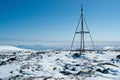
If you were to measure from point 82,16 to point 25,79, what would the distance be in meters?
17.1

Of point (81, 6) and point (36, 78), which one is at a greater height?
A: point (81, 6)

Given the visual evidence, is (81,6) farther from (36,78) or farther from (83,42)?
(36,78)

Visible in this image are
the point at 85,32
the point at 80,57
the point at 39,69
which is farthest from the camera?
the point at 85,32

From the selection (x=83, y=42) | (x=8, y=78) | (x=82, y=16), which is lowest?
(x=8, y=78)

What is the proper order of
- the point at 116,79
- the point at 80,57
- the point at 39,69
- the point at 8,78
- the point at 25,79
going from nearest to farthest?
the point at 116,79 < the point at 25,79 < the point at 8,78 < the point at 39,69 < the point at 80,57

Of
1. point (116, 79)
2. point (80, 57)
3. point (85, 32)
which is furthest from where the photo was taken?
point (85, 32)

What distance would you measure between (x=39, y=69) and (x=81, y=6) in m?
14.1

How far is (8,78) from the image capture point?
48.4 feet

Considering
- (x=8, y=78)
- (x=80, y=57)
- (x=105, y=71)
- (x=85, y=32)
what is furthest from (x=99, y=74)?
(x=85, y=32)

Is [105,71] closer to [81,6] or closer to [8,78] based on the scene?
[8,78]

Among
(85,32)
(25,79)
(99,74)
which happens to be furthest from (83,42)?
(25,79)

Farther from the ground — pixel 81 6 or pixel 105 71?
pixel 81 6

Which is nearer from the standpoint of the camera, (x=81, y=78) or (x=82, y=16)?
(x=81, y=78)

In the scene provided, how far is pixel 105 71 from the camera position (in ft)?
48.8
